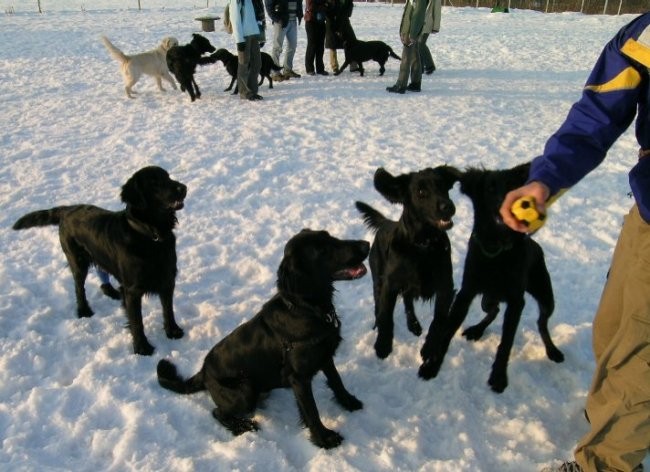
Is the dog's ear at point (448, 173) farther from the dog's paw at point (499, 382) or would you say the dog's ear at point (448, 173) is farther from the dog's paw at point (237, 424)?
the dog's paw at point (237, 424)

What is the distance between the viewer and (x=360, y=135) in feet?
23.4

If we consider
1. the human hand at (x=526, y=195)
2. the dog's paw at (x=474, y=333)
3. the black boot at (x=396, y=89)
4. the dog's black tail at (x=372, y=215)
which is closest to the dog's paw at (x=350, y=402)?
the dog's paw at (x=474, y=333)

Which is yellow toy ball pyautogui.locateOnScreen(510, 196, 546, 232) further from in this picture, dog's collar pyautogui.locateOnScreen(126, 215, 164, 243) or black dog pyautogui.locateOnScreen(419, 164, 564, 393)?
dog's collar pyautogui.locateOnScreen(126, 215, 164, 243)

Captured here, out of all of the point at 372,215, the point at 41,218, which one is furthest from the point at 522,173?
the point at 41,218

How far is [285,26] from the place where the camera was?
1030 cm

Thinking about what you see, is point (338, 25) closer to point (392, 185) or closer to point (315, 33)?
point (315, 33)

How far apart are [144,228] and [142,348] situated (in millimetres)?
817

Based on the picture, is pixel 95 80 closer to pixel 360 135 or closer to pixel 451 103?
pixel 360 135

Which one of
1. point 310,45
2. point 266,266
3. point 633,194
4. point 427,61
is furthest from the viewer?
point 427,61

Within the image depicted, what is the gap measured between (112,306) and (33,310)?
538mm

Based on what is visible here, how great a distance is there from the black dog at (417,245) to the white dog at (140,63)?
7.47m

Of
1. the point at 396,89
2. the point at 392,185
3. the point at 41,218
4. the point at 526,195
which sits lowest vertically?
the point at 41,218

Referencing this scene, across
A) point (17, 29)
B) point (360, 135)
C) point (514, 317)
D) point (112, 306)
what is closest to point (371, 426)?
point (514, 317)

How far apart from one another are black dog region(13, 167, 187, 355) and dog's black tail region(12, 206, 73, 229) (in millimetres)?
16
